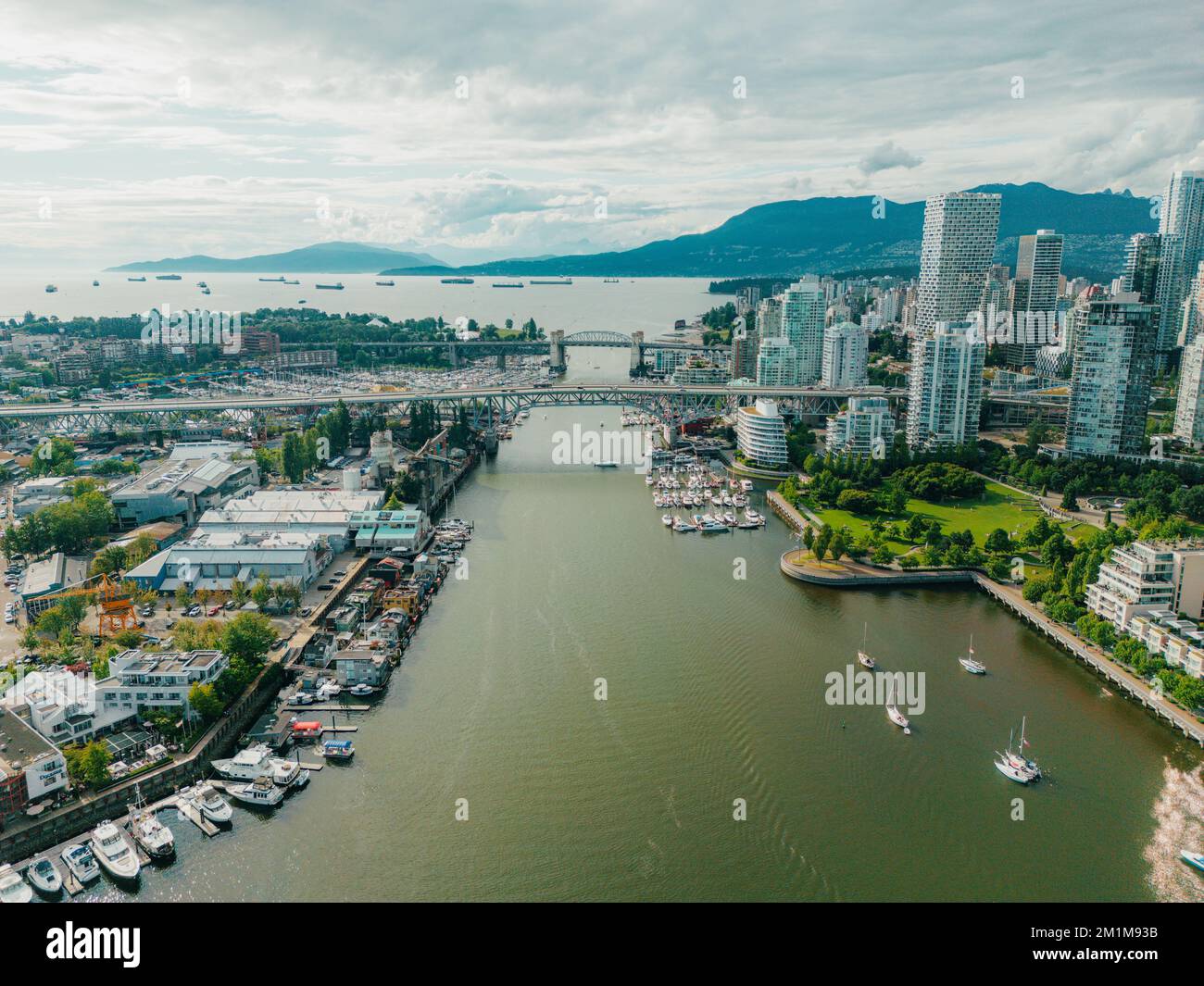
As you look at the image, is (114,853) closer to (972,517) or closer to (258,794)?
(258,794)

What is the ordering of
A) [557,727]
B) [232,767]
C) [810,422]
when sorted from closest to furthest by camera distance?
[232,767] → [557,727] → [810,422]

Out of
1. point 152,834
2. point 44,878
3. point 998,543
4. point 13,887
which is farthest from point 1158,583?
point 13,887

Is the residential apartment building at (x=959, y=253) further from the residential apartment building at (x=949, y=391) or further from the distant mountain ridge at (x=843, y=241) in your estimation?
the distant mountain ridge at (x=843, y=241)

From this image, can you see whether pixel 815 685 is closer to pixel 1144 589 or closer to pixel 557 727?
pixel 557 727

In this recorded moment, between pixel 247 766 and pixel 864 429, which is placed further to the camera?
pixel 864 429

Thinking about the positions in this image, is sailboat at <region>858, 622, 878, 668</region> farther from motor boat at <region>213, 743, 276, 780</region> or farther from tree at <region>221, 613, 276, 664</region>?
tree at <region>221, 613, 276, 664</region>

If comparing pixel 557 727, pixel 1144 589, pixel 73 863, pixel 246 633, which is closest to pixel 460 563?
pixel 246 633

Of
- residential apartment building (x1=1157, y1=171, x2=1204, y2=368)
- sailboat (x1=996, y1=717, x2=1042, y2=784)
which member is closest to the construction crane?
sailboat (x1=996, y1=717, x2=1042, y2=784)

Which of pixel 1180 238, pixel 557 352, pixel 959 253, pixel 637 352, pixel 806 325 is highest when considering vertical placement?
pixel 1180 238
